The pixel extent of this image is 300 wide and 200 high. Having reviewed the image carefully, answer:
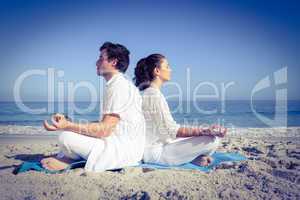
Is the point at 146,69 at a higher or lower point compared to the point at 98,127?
higher

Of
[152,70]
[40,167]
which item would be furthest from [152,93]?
[40,167]

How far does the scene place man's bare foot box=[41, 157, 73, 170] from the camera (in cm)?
368

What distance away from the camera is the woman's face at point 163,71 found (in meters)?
3.92

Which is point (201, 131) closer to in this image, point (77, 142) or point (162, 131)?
point (162, 131)

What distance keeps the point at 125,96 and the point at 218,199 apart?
1488mm

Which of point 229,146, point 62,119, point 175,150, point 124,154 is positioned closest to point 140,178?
point 124,154

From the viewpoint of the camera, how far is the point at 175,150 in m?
3.94

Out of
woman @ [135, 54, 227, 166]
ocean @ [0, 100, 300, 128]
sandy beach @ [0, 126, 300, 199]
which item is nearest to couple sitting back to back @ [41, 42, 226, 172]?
woman @ [135, 54, 227, 166]

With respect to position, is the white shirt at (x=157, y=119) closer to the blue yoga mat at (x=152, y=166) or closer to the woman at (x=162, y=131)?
the woman at (x=162, y=131)

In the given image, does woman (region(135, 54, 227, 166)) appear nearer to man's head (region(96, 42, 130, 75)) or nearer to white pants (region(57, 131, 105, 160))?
man's head (region(96, 42, 130, 75))

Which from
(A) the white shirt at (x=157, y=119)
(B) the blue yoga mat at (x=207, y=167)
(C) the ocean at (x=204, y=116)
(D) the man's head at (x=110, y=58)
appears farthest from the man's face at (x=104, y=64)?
(C) the ocean at (x=204, y=116)

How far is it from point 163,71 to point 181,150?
1031 millimetres

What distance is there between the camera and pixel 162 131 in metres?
3.89

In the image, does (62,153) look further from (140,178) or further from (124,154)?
(140,178)
